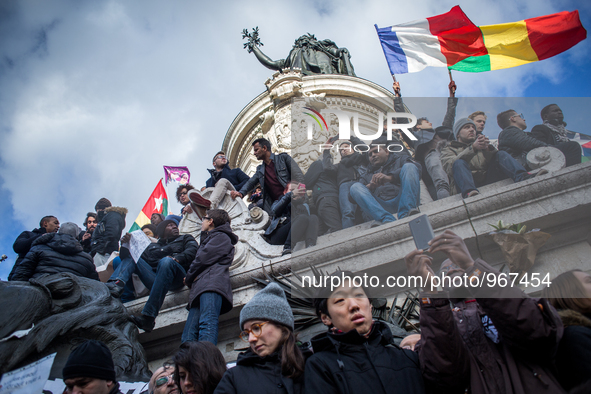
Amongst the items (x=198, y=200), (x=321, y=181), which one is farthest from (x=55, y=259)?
(x=321, y=181)

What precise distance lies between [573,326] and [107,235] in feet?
24.5

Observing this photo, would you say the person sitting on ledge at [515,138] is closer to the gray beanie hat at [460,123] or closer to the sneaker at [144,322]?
the gray beanie hat at [460,123]

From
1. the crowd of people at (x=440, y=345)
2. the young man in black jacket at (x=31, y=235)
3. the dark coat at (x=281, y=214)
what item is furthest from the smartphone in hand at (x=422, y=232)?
the young man in black jacket at (x=31, y=235)

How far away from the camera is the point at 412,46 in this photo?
7.62 m

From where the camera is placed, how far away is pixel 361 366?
230cm

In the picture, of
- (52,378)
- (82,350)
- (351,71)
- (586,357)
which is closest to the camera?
(586,357)

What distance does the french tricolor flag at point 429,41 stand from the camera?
23.4 feet

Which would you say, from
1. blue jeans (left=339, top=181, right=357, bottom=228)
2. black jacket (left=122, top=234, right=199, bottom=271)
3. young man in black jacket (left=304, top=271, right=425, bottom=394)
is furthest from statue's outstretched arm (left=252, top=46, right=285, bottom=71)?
young man in black jacket (left=304, top=271, right=425, bottom=394)

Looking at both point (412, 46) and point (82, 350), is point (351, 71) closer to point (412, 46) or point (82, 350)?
point (412, 46)

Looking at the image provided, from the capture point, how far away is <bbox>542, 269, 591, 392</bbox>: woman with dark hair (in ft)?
6.35

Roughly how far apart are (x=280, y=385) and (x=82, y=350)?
1.67 meters

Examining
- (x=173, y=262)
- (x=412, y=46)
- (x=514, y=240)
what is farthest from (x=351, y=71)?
(x=514, y=240)

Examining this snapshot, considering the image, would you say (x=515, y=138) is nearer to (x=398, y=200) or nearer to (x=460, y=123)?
(x=460, y=123)

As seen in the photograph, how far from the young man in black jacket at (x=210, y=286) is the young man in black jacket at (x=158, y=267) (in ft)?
1.79
